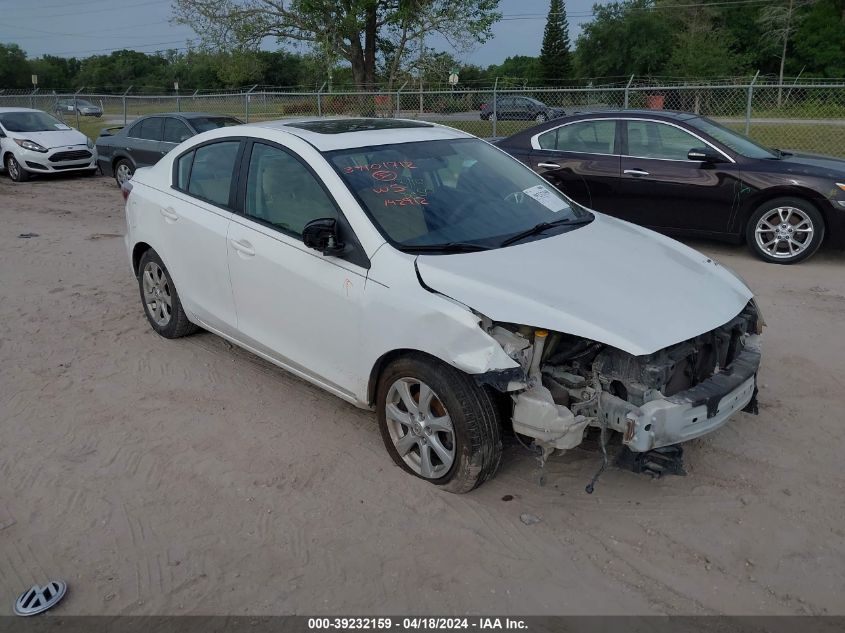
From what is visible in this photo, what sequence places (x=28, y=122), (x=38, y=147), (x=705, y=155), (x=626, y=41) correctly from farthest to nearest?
(x=626, y=41) → (x=28, y=122) → (x=38, y=147) → (x=705, y=155)

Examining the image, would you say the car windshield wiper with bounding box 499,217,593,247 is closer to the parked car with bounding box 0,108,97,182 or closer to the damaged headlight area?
the damaged headlight area

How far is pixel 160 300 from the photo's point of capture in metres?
5.60

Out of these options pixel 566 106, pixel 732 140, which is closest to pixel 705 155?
pixel 732 140

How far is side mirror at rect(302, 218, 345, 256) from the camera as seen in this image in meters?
3.69

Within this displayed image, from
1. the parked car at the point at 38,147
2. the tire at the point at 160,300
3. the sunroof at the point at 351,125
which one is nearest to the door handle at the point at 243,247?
the sunroof at the point at 351,125

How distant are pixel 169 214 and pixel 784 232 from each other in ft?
20.2

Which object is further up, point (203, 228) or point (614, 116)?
point (614, 116)

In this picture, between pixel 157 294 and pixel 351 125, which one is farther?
pixel 157 294

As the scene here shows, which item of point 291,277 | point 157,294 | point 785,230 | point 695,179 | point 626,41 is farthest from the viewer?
point 626,41

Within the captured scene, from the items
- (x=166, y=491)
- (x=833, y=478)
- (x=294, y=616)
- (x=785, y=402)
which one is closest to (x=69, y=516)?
(x=166, y=491)

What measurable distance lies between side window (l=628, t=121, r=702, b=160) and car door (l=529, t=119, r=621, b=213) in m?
0.21

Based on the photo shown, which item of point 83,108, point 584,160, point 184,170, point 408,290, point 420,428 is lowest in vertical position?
point 420,428

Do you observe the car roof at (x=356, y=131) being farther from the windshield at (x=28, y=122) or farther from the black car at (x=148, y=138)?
the windshield at (x=28, y=122)

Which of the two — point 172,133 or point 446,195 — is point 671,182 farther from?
point 172,133
